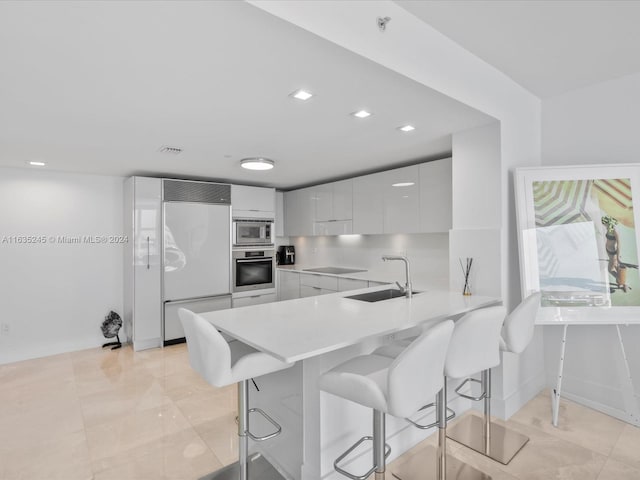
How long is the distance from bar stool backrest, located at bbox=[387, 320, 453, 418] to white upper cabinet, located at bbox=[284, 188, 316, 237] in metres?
4.00

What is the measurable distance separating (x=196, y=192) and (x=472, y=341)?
3923 mm

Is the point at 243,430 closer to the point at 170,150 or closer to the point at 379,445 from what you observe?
the point at 379,445

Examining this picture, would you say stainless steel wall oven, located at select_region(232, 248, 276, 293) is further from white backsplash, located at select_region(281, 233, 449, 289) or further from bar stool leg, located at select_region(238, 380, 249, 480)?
bar stool leg, located at select_region(238, 380, 249, 480)

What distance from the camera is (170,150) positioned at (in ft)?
10.9

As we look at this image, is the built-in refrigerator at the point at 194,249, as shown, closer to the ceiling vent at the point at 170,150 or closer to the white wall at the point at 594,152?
the ceiling vent at the point at 170,150

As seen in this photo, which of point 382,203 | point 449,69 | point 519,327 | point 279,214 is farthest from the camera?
point 279,214

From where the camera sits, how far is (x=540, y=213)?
2580 millimetres

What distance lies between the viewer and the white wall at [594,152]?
252cm

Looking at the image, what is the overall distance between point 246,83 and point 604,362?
3309 millimetres

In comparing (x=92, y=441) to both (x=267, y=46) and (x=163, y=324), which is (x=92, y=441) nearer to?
(x=163, y=324)

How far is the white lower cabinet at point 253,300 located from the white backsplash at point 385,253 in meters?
0.89

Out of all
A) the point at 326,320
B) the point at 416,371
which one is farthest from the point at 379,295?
the point at 416,371

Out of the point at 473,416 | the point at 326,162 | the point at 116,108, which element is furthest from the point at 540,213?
the point at 116,108

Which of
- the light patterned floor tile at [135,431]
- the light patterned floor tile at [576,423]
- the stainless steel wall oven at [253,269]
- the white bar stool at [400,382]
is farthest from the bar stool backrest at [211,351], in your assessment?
the stainless steel wall oven at [253,269]
